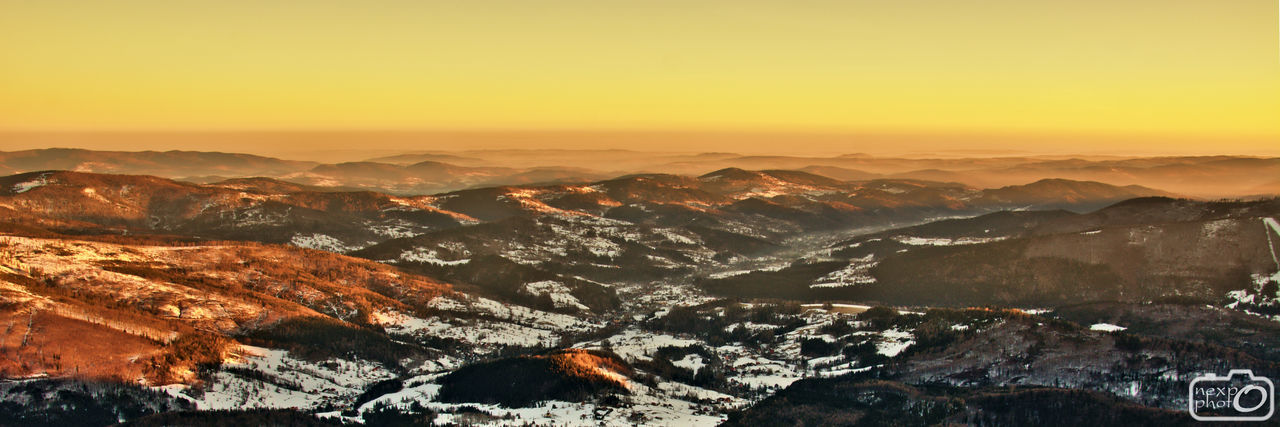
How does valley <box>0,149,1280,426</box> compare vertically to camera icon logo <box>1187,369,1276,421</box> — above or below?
below

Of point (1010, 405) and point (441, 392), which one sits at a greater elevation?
point (1010, 405)

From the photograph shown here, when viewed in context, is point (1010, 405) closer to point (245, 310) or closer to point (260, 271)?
point (245, 310)

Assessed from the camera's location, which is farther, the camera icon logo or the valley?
the valley

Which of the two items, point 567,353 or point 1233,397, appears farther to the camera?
point 567,353

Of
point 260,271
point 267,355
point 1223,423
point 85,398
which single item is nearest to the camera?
point 1223,423

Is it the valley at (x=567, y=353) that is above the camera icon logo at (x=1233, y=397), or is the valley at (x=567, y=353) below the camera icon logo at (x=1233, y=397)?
below

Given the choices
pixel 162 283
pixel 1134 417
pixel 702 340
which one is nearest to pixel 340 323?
pixel 162 283

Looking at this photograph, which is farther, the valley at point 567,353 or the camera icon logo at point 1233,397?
the valley at point 567,353

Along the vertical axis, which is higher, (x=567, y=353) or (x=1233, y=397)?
(x=1233, y=397)
